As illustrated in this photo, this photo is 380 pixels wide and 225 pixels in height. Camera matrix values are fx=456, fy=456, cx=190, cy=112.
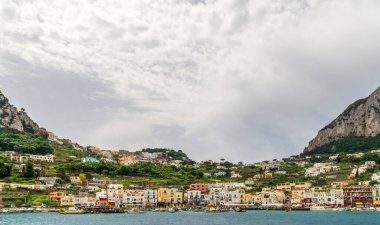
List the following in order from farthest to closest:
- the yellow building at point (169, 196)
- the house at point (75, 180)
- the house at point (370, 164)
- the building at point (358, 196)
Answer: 1. the house at point (370, 164)
2. the house at point (75, 180)
3. the yellow building at point (169, 196)
4. the building at point (358, 196)

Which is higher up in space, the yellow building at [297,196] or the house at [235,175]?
the house at [235,175]

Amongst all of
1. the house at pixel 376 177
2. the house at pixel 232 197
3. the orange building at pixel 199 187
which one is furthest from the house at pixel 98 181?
the house at pixel 376 177

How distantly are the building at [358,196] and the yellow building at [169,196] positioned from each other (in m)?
48.8

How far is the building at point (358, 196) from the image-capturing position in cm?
13075

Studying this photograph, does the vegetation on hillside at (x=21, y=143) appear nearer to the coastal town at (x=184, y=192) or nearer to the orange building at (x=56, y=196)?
the coastal town at (x=184, y=192)

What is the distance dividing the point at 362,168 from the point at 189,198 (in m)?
65.2

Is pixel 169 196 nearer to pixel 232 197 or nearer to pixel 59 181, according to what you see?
pixel 232 197

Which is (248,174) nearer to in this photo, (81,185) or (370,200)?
(370,200)

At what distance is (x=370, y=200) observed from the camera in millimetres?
130625

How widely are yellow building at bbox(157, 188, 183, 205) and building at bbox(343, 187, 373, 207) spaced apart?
48.8m

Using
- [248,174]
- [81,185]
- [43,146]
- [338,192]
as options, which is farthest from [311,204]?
[43,146]

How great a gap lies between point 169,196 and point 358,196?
5502 cm

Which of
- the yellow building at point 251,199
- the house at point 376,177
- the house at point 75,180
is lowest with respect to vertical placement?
the yellow building at point 251,199

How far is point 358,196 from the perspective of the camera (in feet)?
433
